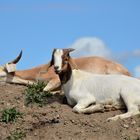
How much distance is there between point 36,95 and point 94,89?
52.2 inches

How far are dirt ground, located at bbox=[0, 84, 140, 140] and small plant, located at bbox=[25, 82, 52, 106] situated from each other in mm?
238

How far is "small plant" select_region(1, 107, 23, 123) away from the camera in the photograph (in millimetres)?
11974

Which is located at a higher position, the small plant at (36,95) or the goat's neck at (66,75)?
the goat's neck at (66,75)

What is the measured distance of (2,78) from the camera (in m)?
17.2

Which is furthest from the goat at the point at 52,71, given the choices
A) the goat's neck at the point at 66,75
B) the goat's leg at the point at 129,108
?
the goat's leg at the point at 129,108

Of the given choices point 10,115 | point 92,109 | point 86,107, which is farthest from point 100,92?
point 10,115

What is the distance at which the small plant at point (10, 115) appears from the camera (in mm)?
11974

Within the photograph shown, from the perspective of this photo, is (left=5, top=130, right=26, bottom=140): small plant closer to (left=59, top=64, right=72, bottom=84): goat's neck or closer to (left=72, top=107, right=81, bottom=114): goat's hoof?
(left=72, top=107, right=81, bottom=114): goat's hoof

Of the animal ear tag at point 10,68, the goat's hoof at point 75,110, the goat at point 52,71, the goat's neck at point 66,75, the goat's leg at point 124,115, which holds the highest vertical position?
the animal ear tag at point 10,68

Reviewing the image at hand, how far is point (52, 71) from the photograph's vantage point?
16406 mm

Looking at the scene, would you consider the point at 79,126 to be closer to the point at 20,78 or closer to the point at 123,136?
the point at 123,136

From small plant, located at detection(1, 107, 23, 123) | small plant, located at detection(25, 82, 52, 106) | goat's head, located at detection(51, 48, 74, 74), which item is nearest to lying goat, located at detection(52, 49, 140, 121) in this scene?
goat's head, located at detection(51, 48, 74, 74)

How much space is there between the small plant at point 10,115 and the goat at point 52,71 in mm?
2998

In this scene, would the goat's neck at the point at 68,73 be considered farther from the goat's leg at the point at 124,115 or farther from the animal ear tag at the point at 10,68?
the animal ear tag at the point at 10,68
